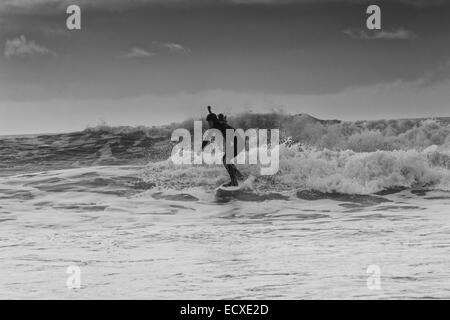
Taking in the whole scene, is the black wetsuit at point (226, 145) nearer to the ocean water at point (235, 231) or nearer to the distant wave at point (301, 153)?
the ocean water at point (235, 231)

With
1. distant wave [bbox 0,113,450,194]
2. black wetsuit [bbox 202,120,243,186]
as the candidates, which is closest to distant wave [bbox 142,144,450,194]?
distant wave [bbox 0,113,450,194]

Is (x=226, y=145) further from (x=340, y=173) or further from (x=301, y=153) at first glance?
(x=301, y=153)

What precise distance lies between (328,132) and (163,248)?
2065 cm

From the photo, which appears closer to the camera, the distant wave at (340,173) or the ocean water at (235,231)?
the ocean water at (235,231)

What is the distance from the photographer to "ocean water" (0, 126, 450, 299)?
7199 mm

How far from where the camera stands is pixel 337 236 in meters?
10.7

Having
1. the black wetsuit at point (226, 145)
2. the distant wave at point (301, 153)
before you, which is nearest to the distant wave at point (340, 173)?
the distant wave at point (301, 153)

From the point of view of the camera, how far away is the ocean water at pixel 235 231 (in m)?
7.20

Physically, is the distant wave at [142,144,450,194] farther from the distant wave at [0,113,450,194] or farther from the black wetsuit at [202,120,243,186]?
the black wetsuit at [202,120,243,186]

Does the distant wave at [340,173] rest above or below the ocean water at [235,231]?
above

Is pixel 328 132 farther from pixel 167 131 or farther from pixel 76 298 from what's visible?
pixel 76 298

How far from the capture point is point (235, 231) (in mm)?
11805

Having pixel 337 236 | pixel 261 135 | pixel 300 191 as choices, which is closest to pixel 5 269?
pixel 337 236

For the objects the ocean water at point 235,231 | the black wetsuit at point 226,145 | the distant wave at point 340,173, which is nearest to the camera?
the ocean water at point 235,231
